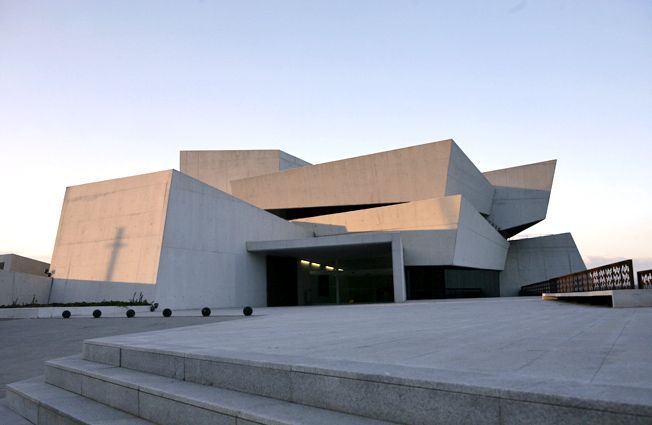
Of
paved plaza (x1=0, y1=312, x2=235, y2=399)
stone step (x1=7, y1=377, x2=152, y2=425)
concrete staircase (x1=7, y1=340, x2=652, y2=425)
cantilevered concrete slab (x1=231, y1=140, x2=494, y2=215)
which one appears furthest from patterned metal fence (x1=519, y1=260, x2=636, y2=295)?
cantilevered concrete slab (x1=231, y1=140, x2=494, y2=215)

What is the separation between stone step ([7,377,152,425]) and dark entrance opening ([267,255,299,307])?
24.2 meters

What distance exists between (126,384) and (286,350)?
153 centimetres

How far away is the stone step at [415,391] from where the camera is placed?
2.35 metres

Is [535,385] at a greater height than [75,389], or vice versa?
[535,385]

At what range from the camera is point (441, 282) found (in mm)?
33781

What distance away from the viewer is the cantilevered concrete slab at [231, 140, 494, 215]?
1257 inches

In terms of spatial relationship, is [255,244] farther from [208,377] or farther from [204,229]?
[208,377]

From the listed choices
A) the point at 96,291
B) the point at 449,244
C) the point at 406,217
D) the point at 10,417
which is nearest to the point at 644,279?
the point at 10,417

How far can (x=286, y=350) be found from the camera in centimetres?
490

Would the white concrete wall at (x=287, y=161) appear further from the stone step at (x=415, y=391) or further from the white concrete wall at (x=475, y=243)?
the stone step at (x=415, y=391)

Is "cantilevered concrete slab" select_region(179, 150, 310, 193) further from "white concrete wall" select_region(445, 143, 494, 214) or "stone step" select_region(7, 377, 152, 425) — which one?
"stone step" select_region(7, 377, 152, 425)

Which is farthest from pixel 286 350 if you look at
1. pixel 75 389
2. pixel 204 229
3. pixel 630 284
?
pixel 204 229

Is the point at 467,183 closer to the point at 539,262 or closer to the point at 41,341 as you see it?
the point at 539,262

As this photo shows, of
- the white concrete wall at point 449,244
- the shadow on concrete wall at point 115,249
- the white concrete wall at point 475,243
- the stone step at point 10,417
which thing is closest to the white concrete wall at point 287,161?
the white concrete wall at point 475,243
